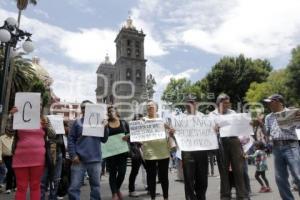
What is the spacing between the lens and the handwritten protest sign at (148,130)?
737cm

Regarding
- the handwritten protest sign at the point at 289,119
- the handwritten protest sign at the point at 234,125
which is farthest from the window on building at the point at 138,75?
the handwritten protest sign at the point at 289,119

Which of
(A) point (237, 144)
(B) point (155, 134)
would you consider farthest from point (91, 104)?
(A) point (237, 144)

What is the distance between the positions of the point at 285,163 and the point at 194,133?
1.57 m

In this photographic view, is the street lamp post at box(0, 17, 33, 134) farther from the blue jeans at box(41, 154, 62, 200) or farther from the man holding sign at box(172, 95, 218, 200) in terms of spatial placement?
the man holding sign at box(172, 95, 218, 200)

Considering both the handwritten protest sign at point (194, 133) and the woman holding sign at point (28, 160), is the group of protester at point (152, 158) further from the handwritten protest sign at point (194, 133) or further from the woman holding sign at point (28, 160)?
the handwritten protest sign at point (194, 133)

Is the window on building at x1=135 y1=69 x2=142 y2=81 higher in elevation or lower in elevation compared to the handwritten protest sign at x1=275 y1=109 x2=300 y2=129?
higher

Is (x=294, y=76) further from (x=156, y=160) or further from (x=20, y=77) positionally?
(x=156, y=160)

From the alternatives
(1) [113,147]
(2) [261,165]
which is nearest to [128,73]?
(2) [261,165]

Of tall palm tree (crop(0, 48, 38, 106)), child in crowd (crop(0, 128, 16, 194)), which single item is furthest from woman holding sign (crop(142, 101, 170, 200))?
tall palm tree (crop(0, 48, 38, 106))

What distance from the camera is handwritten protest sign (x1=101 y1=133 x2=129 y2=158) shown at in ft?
25.2

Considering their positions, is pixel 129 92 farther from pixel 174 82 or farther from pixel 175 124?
pixel 175 124

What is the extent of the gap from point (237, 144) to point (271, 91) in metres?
44.1

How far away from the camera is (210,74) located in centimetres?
5456

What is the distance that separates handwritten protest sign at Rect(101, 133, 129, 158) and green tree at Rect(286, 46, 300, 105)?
39965mm
